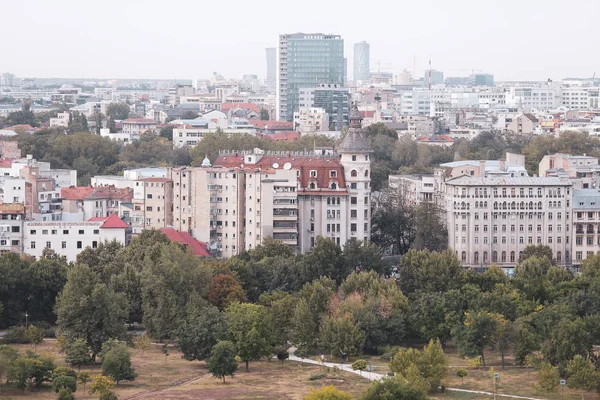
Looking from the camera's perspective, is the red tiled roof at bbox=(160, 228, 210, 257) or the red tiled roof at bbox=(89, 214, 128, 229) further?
the red tiled roof at bbox=(89, 214, 128, 229)

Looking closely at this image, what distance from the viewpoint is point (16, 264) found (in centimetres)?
8244

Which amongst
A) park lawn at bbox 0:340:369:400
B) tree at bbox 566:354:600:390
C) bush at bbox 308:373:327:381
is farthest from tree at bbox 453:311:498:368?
bush at bbox 308:373:327:381

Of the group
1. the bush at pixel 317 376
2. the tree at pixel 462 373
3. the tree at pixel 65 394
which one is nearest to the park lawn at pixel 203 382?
the bush at pixel 317 376

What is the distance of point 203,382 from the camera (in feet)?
222

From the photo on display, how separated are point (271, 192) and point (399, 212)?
10423 millimetres

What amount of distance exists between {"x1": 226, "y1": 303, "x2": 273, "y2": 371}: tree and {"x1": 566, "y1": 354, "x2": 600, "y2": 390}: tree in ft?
45.8

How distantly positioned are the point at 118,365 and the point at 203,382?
377cm

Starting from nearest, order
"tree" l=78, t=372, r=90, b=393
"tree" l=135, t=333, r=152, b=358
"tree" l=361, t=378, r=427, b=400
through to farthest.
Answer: "tree" l=361, t=378, r=427, b=400, "tree" l=78, t=372, r=90, b=393, "tree" l=135, t=333, r=152, b=358

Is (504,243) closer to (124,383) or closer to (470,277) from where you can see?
(470,277)

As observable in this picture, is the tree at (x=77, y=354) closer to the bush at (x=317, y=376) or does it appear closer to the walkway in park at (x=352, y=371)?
the walkway in park at (x=352, y=371)

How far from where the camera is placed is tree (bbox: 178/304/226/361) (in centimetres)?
7094

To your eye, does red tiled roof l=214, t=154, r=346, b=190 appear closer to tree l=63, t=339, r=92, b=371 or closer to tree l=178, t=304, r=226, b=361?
tree l=178, t=304, r=226, b=361

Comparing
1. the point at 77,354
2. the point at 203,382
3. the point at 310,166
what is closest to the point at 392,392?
the point at 203,382

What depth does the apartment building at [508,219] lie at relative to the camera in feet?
327
